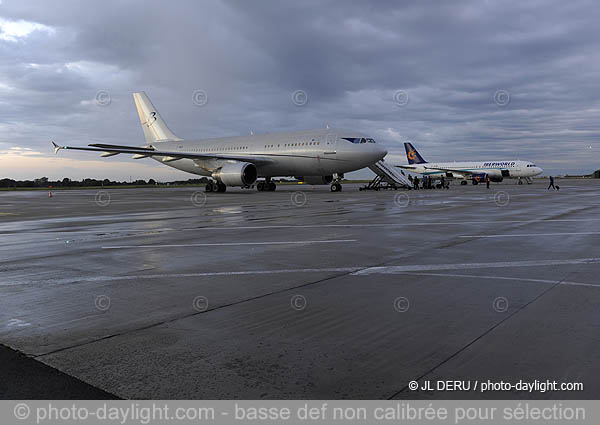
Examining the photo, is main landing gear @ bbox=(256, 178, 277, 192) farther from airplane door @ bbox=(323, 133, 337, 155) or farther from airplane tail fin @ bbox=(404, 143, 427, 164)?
airplane tail fin @ bbox=(404, 143, 427, 164)

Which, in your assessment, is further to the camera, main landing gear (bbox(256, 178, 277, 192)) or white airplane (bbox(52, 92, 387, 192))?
→ main landing gear (bbox(256, 178, 277, 192))

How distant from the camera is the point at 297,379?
2.91 metres

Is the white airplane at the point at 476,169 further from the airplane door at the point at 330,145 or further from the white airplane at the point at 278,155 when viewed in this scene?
the airplane door at the point at 330,145

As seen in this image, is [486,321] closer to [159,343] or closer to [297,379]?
[297,379]

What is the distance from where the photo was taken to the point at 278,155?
33281 mm

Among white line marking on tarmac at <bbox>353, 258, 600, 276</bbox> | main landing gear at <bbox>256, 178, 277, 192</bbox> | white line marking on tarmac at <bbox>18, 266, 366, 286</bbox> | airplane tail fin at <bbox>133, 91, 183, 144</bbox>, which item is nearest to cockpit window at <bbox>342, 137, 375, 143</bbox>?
main landing gear at <bbox>256, 178, 277, 192</bbox>

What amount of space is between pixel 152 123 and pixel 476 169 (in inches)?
1792

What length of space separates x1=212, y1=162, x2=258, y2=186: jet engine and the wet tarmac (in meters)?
22.3

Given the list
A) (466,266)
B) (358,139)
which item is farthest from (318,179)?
(466,266)

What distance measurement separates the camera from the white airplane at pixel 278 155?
30.9 m

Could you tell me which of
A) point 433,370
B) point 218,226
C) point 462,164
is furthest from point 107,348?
point 462,164

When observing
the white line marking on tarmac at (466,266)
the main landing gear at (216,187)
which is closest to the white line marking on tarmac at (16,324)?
the white line marking on tarmac at (466,266)

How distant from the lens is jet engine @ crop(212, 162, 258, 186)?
31.0 metres

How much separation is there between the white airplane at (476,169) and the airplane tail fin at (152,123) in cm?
3620
